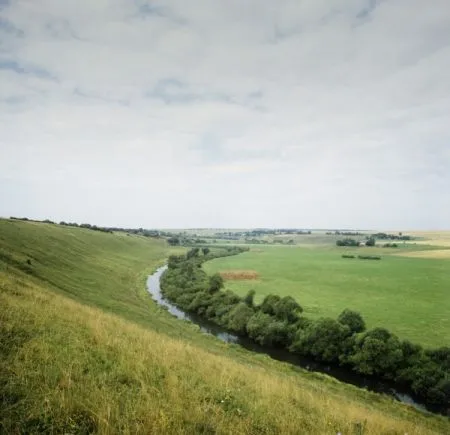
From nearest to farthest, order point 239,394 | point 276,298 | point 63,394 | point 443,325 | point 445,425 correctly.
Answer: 1. point 63,394
2. point 239,394
3. point 445,425
4. point 443,325
5. point 276,298

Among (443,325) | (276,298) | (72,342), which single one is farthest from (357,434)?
(443,325)

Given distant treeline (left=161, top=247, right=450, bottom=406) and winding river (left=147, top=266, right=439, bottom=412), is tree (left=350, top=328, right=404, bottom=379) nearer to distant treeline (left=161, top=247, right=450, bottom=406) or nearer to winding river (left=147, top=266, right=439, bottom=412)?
distant treeline (left=161, top=247, right=450, bottom=406)

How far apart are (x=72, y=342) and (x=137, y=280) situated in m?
66.6

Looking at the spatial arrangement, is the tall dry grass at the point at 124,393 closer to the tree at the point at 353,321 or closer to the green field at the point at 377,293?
the tree at the point at 353,321

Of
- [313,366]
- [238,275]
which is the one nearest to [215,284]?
[238,275]

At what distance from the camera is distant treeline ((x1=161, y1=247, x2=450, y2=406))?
2752cm

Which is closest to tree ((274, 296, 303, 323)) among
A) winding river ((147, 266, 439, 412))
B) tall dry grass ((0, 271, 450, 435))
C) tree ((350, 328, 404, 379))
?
winding river ((147, 266, 439, 412))

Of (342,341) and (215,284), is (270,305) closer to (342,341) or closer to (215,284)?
(342,341)

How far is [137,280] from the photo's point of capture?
73875 mm

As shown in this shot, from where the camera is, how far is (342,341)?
3397cm

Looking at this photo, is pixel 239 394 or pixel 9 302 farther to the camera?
pixel 9 302

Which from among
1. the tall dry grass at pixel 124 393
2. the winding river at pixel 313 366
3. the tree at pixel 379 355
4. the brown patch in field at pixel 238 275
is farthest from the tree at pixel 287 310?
the brown patch in field at pixel 238 275

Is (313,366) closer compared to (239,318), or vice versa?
(313,366)

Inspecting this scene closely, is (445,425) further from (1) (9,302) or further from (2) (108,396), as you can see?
(1) (9,302)
